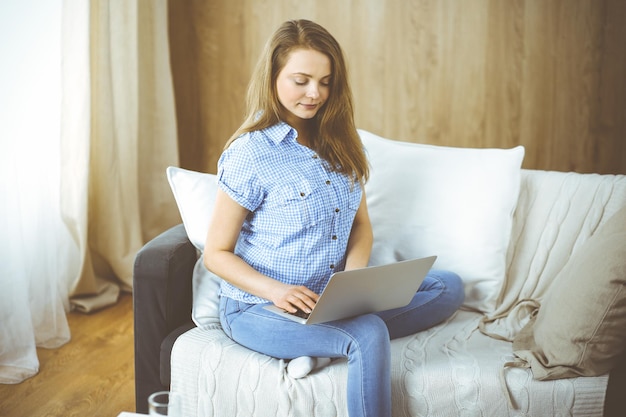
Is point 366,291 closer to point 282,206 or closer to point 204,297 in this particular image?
point 282,206

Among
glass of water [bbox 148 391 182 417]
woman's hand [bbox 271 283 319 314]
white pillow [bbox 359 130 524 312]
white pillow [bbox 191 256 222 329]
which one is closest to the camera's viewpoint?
glass of water [bbox 148 391 182 417]

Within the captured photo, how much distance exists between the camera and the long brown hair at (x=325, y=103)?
157 cm

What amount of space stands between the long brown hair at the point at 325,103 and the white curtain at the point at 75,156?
938 millimetres

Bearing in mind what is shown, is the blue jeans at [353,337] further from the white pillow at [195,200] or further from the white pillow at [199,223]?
the white pillow at [195,200]

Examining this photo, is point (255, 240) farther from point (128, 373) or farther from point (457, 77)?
point (457, 77)

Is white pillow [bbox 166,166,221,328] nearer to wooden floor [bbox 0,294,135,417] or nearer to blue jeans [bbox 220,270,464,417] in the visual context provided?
blue jeans [bbox 220,270,464,417]

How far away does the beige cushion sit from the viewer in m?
1.37

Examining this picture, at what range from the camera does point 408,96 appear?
306 centimetres

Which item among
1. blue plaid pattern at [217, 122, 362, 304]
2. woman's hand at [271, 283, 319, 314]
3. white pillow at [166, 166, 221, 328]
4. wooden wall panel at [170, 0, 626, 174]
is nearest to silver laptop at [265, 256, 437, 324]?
woman's hand at [271, 283, 319, 314]

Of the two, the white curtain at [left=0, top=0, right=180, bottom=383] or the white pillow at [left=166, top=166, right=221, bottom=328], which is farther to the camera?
the white curtain at [left=0, top=0, right=180, bottom=383]

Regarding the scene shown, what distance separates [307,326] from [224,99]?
200 cm

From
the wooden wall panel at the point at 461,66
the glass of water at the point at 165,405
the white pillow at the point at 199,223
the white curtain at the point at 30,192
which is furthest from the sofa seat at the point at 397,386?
the wooden wall panel at the point at 461,66

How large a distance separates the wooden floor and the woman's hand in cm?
76

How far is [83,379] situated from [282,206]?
3.29 feet
